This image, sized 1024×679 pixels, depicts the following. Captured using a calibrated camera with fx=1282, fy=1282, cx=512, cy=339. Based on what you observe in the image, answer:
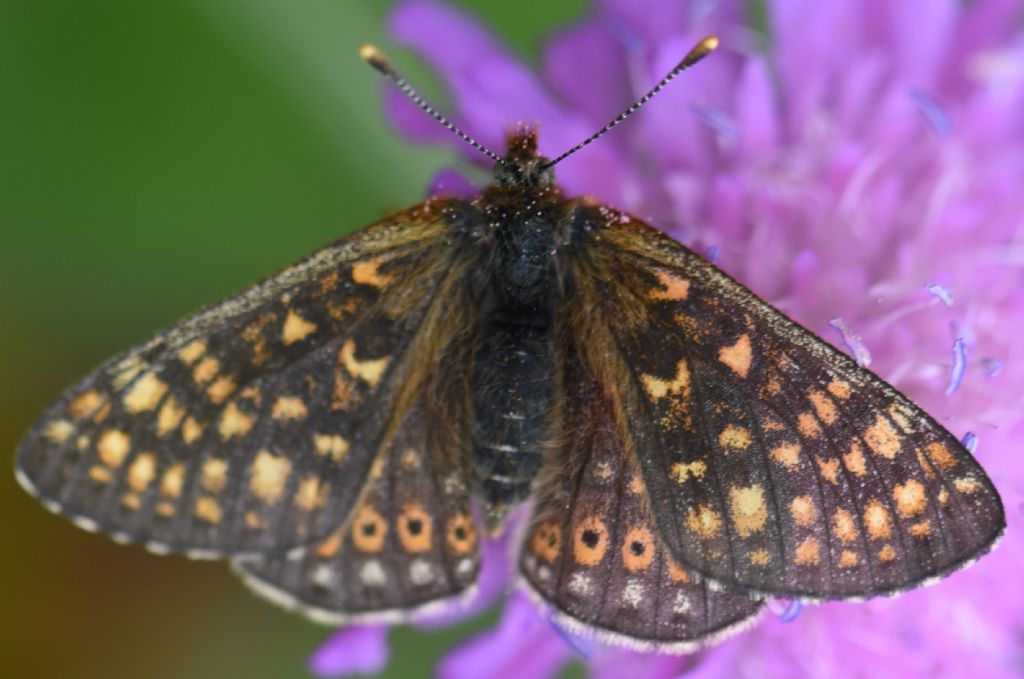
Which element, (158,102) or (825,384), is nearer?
(825,384)

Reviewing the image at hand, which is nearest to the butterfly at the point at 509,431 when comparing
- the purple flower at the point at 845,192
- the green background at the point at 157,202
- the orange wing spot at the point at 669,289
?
the orange wing spot at the point at 669,289

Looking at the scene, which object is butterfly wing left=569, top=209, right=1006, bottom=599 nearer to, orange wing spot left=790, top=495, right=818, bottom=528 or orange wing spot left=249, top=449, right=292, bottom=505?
orange wing spot left=790, top=495, right=818, bottom=528

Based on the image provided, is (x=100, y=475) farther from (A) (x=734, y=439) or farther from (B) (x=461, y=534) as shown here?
(A) (x=734, y=439)

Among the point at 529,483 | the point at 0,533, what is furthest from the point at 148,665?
the point at 529,483

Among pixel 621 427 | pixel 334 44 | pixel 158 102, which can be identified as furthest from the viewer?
pixel 158 102

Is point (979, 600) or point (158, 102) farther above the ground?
point (158, 102)

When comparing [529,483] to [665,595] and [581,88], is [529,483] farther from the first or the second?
[581,88]

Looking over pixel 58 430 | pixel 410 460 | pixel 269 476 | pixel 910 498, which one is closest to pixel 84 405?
Result: pixel 58 430

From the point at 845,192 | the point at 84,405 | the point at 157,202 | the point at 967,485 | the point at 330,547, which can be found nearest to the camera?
the point at 967,485
